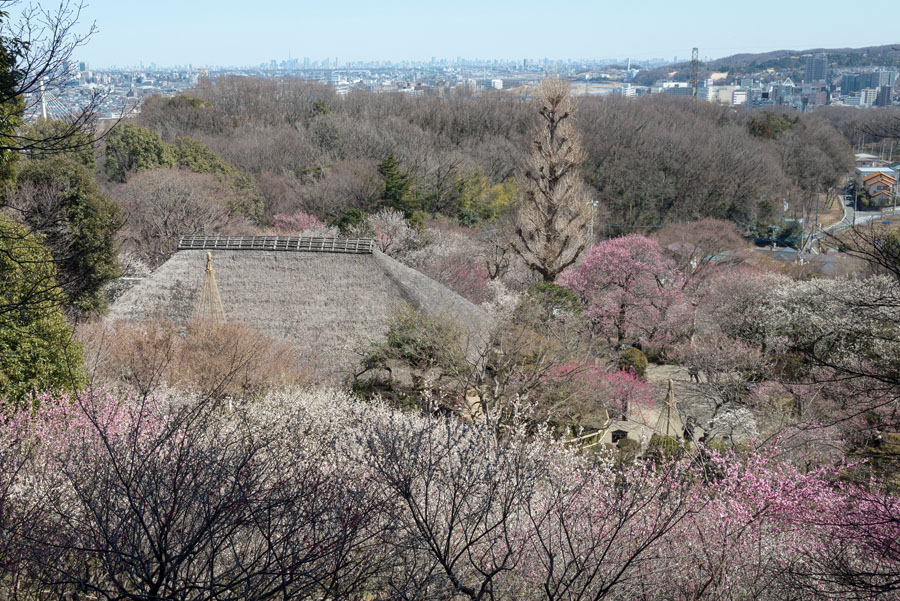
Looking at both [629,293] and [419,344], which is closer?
[419,344]

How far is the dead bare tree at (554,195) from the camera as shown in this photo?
2503 cm

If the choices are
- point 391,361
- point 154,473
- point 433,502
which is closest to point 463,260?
point 391,361

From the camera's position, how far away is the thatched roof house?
14.8 m

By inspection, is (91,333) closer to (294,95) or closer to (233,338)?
(233,338)

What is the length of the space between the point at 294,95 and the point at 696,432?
55.0 m

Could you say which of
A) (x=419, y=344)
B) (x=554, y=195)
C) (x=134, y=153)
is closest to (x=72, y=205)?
(x=419, y=344)

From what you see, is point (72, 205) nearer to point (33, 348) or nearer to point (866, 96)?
point (33, 348)

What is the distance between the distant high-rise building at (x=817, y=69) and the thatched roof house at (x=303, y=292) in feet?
511

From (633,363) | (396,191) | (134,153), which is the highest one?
(134,153)

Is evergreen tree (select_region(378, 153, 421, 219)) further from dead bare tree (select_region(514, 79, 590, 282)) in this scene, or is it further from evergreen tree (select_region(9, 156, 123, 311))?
evergreen tree (select_region(9, 156, 123, 311))

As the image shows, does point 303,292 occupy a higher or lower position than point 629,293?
higher

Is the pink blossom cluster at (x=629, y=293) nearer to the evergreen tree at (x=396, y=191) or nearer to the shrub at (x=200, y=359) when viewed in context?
the evergreen tree at (x=396, y=191)

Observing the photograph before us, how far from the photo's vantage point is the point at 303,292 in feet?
50.7

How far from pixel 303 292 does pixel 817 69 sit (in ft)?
538
